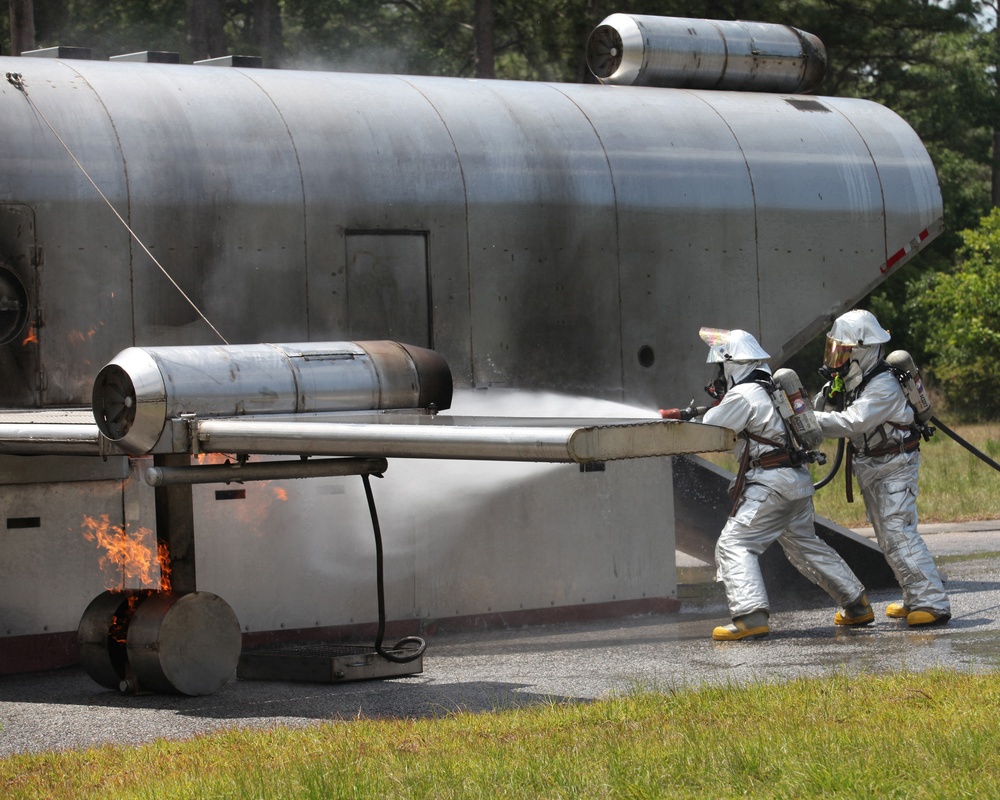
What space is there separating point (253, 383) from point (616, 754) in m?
2.95

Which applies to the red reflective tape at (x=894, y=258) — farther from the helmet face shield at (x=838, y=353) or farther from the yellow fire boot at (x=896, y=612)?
the yellow fire boot at (x=896, y=612)

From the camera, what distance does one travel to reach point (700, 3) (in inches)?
1196

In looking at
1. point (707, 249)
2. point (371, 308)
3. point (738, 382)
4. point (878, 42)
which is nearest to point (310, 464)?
point (371, 308)

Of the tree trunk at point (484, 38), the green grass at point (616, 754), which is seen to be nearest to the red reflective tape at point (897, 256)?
the green grass at point (616, 754)

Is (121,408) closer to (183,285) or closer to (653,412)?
(183,285)

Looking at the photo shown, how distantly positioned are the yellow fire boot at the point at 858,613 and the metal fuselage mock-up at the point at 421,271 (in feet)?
5.33

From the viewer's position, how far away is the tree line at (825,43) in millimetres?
29891

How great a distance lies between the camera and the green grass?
5684mm

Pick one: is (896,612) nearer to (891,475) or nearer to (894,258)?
(891,475)

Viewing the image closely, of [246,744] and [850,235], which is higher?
[850,235]

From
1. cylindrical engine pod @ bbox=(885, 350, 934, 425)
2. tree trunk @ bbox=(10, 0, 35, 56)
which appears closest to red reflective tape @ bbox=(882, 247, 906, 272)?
cylindrical engine pod @ bbox=(885, 350, 934, 425)

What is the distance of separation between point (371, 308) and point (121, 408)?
321cm

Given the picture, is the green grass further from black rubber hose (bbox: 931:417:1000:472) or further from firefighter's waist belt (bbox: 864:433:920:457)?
black rubber hose (bbox: 931:417:1000:472)

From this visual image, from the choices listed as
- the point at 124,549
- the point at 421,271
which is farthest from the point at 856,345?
the point at 124,549
